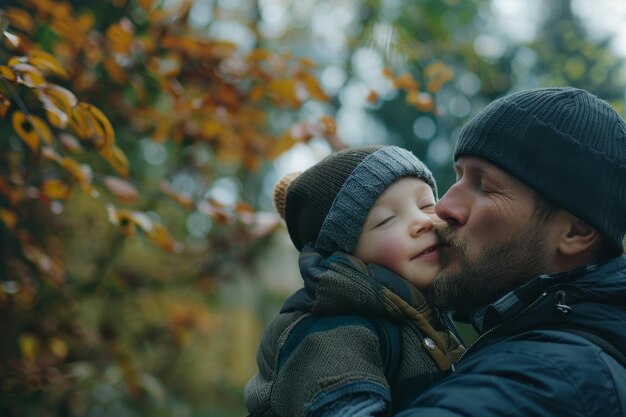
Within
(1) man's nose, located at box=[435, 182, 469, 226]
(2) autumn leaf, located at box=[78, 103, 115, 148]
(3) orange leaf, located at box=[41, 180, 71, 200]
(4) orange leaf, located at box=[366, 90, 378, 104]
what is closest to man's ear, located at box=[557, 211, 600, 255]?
→ (1) man's nose, located at box=[435, 182, 469, 226]

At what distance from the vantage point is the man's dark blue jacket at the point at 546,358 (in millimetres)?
1488

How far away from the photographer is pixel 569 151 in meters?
1.78

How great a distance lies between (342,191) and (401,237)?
22 cm

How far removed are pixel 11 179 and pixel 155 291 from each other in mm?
3600

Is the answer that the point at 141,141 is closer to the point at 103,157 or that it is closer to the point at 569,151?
the point at 103,157

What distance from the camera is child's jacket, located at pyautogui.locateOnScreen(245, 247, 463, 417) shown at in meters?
1.63

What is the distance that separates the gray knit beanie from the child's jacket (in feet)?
1.47

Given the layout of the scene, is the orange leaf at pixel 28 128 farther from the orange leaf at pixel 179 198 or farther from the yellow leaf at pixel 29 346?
the yellow leaf at pixel 29 346

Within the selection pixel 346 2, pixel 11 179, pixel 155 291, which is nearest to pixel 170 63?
pixel 11 179

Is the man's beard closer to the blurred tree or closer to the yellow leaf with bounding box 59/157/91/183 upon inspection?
the blurred tree

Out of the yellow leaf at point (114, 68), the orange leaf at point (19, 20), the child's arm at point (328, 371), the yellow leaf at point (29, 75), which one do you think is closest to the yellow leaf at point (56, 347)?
the yellow leaf at point (114, 68)

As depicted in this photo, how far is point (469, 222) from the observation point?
6.27 feet

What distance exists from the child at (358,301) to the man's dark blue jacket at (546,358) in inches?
5.3

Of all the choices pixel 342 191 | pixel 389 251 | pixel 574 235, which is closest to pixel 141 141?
pixel 342 191
